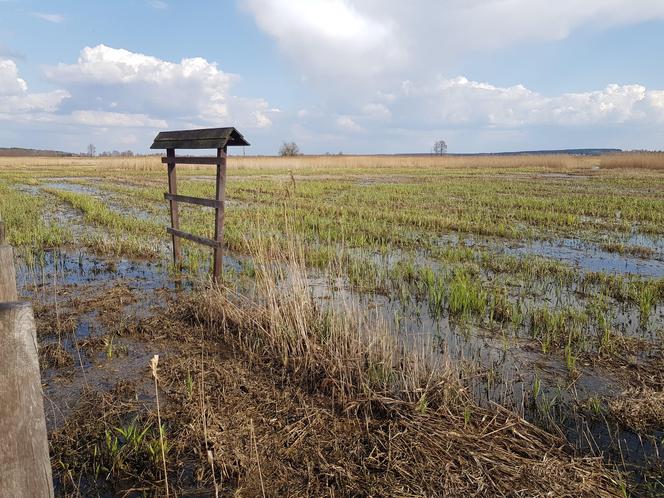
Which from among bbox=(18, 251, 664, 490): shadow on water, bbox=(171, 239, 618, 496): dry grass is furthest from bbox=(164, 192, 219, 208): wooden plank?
bbox=(171, 239, 618, 496): dry grass

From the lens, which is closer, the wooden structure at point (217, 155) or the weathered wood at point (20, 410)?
the weathered wood at point (20, 410)

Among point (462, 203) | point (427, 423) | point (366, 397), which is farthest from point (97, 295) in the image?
point (462, 203)

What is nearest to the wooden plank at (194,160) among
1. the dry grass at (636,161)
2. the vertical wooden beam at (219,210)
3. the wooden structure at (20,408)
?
the vertical wooden beam at (219,210)

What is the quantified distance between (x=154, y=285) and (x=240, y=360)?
3635mm

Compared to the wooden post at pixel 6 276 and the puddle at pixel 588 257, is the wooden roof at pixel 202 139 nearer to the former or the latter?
the wooden post at pixel 6 276

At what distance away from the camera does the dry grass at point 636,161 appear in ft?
136

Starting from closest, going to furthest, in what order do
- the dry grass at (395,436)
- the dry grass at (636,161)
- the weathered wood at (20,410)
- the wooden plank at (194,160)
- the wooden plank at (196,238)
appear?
the weathered wood at (20,410) < the dry grass at (395,436) < the wooden plank at (196,238) < the wooden plank at (194,160) < the dry grass at (636,161)

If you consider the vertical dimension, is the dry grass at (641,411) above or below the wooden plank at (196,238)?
below

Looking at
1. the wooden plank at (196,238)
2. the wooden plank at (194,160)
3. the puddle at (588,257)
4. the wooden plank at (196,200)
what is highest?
the wooden plank at (194,160)

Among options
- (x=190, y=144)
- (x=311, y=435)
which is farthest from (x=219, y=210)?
(x=311, y=435)

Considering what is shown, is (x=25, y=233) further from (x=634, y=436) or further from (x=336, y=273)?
(x=634, y=436)

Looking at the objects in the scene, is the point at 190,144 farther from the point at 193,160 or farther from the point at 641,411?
the point at 641,411

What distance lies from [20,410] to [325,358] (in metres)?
3.00

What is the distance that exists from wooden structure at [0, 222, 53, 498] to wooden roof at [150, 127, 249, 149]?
5556 millimetres
